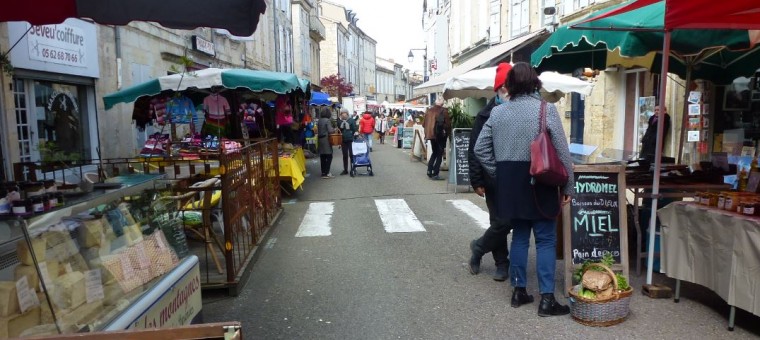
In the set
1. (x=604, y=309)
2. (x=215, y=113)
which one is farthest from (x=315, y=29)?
(x=604, y=309)

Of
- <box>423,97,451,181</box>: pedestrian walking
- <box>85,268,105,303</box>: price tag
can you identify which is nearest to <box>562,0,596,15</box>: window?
<box>423,97,451,181</box>: pedestrian walking

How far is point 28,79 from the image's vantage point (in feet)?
26.1

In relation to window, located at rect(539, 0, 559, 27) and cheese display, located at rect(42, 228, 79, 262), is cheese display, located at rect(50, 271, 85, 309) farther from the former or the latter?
window, located at rect(539, 0, 559, 27)

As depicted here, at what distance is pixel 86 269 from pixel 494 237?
10.7 ft

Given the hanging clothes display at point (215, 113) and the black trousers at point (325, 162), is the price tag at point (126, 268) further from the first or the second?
the black trousers at point (325, 162)

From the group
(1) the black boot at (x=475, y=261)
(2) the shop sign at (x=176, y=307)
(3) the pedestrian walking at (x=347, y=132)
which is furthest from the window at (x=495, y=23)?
(2) the shop sign at (x=176, y=307)

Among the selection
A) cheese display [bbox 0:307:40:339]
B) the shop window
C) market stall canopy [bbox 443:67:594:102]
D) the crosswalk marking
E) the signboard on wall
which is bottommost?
the crosswalk marking

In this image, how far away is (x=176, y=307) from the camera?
279 cm

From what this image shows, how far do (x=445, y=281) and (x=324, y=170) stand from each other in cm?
883

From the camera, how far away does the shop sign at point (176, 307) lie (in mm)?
2439

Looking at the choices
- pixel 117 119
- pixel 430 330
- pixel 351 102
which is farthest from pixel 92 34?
pixel 351 102

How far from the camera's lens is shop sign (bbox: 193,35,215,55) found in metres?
14.9

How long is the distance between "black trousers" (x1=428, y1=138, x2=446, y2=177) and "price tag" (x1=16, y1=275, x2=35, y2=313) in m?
10.3

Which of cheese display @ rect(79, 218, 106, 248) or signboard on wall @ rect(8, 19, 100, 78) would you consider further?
signboard on wall @ rect(8, 19, 100, 78)
